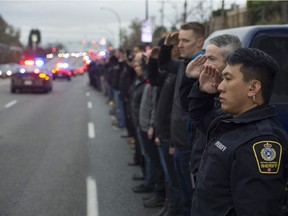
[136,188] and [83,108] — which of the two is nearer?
[136,188]

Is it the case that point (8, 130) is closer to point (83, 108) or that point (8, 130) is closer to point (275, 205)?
point (83, 108)

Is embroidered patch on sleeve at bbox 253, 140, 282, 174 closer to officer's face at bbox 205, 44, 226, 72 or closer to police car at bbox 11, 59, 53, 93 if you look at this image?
officer's face at bbox 205, 44, 226, 72

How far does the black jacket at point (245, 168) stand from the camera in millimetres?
2254

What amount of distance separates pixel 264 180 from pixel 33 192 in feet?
16.8

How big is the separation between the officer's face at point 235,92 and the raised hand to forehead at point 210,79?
45 centimetres

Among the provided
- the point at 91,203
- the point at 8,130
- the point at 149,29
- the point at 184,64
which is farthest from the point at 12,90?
the point at 184,64

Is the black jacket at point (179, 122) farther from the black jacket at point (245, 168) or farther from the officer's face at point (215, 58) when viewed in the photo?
the black jacket at point (245, 168)

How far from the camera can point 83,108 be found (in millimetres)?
19625

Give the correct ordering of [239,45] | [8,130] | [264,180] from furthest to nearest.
→ [8,130], [239,45], [264,180]

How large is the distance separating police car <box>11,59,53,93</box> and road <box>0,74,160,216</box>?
10963 mm

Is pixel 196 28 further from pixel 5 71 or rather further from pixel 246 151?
pixel 5 71

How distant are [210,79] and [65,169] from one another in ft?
18.8

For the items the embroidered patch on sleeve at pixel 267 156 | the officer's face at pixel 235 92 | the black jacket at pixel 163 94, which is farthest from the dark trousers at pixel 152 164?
the embroidered patch on sleeve at pixel 267 156

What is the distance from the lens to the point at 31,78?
86.1 feet
